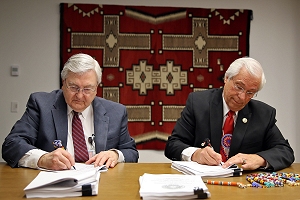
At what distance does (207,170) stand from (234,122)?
2.22ft

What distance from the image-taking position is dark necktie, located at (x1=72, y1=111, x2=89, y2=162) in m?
→ 2.26

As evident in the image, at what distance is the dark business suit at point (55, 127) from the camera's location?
2223mm

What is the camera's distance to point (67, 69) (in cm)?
225

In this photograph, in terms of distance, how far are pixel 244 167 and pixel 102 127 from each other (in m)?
0.88

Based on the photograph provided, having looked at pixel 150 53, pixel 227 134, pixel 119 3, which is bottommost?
pixel 227 134

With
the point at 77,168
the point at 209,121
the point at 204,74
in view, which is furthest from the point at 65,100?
the point at 204,74

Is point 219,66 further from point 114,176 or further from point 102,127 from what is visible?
point 114,176

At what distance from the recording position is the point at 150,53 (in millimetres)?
4281

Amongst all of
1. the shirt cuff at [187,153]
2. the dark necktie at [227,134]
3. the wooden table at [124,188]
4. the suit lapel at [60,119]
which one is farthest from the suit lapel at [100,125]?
the dark necktie at [227,134]

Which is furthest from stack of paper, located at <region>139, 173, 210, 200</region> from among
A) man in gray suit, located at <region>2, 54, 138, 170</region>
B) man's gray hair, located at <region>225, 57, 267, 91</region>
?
man's gray hair, located at <region>225, 57, 267, 91</region>

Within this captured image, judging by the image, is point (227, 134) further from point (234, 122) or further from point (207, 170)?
point (207, 170)

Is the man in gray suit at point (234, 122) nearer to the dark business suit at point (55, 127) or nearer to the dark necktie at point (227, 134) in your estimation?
the dark necktie at point (227, 134)

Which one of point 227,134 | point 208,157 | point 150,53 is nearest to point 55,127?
point 208,157

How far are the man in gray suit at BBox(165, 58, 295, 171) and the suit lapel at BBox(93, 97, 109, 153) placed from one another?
1.36 ft
